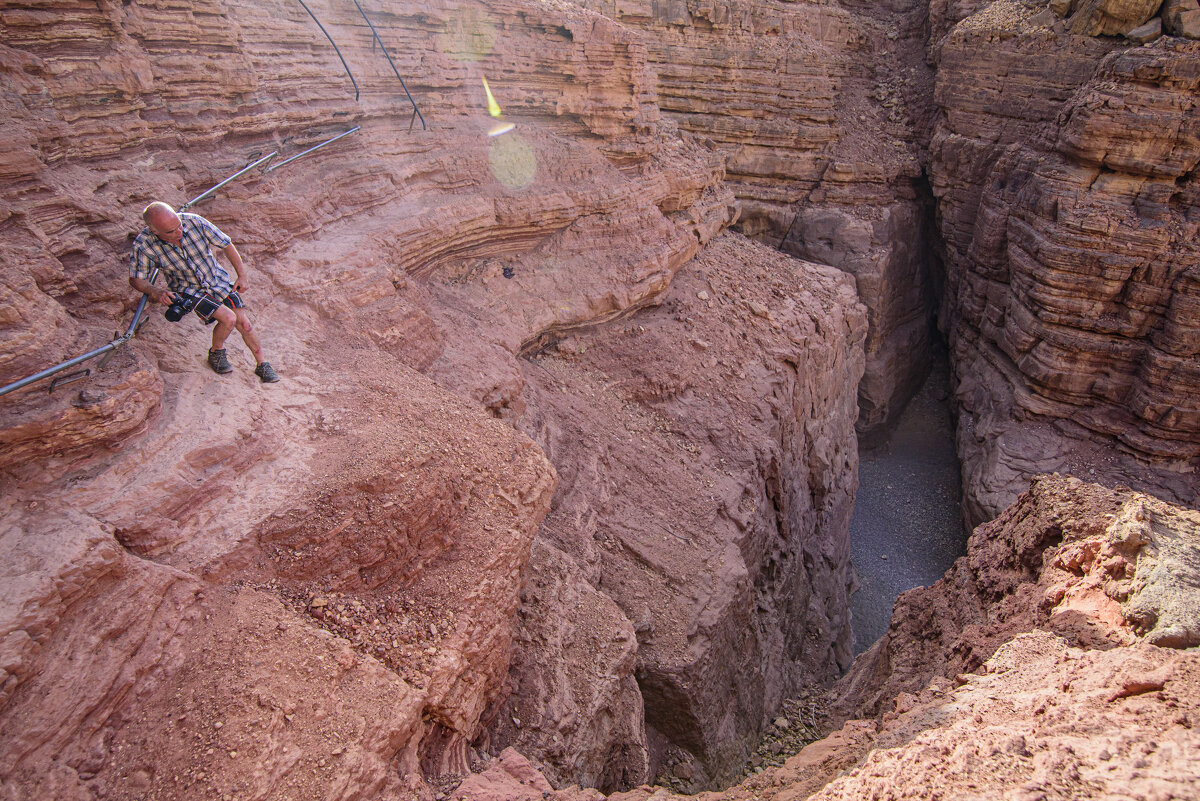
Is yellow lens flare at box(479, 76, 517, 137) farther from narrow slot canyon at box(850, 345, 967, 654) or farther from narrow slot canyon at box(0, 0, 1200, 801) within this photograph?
narrow slot canyon at box(850, 345, 967, 654)

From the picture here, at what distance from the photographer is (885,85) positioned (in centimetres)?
1842

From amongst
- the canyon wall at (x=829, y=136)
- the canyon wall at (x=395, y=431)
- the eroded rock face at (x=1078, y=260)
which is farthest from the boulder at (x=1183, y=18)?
the canyon wall at (x=395, y=431)

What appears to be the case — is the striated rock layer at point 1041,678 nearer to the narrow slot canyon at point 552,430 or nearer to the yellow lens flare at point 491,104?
the narrow slot canyon at point 552,430

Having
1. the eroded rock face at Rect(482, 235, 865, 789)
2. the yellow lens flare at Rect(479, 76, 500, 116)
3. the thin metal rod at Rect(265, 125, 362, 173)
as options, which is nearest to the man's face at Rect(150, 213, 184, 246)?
the thin metal rod at Rect(265, 125, 362, 173)

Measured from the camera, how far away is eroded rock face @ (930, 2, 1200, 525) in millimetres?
11977

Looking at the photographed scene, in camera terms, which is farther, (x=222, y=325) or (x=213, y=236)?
(x=213, y=236)

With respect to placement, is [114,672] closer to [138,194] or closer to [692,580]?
[138,194]

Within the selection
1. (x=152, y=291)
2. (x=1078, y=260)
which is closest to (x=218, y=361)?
(x=152, y=291)

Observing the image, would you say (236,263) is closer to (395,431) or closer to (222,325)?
(222,325)

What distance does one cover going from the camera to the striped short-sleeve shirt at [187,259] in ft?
16.6

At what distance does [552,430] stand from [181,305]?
4.04 m

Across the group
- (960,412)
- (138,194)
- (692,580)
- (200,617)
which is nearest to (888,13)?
(960,412)

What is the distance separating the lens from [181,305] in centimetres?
522

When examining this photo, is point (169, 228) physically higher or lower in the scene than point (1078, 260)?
higher
